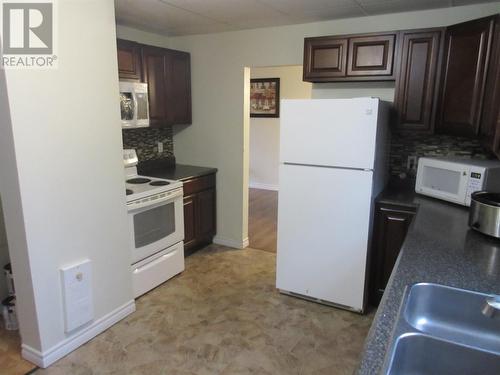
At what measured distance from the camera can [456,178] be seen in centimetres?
247

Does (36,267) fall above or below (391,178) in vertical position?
below

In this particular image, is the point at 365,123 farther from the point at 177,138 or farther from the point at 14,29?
the point at 177,138

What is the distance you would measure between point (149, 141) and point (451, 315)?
10.7 feet

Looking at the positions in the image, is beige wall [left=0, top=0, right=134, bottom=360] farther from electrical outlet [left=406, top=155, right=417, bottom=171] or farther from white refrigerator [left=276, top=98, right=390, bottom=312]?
electrical outlet [left=406, top=155, right=417, bottom=171]

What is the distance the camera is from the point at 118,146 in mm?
2514

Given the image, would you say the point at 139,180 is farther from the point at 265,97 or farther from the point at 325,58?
A: the point at 265,97

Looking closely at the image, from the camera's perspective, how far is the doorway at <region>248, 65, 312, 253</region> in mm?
5627

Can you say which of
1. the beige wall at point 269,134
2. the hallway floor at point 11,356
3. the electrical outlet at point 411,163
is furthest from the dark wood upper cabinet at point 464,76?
the beige wall at point 269,134

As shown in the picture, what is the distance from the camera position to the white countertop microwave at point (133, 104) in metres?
3.07

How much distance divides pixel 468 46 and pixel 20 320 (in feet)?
10.9

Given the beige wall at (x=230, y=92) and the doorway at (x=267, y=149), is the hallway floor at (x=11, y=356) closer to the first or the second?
the beige wall at (x=230, y=92)

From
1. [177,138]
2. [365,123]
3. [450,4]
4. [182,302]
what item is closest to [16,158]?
[182,302]

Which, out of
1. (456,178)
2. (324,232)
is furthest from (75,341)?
(456,178)

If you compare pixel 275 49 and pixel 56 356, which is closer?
pixel 56 356
